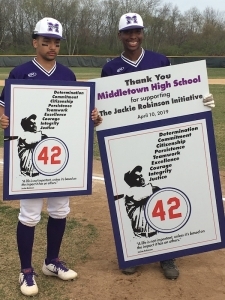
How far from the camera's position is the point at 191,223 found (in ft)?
11.4

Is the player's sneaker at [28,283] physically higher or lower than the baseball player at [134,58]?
lower

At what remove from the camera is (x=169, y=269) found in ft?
11.3

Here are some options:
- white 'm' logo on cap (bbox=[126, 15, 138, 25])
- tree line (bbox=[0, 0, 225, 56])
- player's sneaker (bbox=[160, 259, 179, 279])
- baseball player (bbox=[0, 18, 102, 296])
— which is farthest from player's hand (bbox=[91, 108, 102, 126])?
tree line (bbox=[0, 0, 225, 56])

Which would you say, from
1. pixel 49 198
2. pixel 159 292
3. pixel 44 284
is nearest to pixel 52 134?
pixel 49 198

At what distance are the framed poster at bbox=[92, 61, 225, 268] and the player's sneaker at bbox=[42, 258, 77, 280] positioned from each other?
1.39 ft

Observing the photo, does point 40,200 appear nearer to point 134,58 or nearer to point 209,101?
point 134,58

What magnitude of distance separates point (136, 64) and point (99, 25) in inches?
2472

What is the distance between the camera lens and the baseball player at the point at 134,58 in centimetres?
343

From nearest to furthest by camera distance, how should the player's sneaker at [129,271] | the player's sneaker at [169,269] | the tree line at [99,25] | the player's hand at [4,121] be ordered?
the player's hand at [4,121], the player's sneaker at [169,269], the player's sneaker at [129,271], the tree line at [99,25]

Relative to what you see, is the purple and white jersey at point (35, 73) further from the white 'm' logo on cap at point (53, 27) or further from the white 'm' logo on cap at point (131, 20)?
the white 'm' logo on cap at point (131, 20)

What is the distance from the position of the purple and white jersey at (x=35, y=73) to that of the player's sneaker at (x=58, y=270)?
1.38 m

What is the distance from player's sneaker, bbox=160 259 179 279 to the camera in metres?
3.40

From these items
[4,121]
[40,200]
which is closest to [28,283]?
[40,200]

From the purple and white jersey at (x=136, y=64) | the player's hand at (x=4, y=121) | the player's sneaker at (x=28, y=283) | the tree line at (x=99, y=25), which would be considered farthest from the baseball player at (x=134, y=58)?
the tree line at (x=99, y=25)
